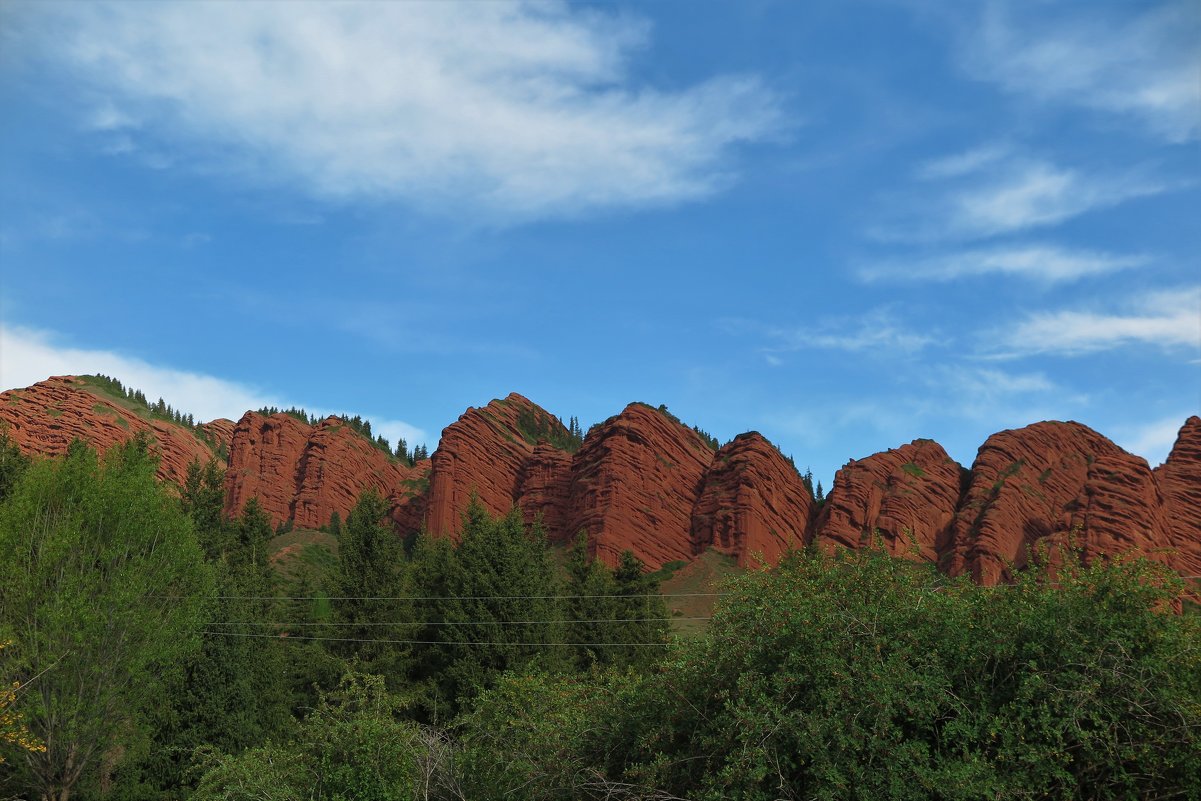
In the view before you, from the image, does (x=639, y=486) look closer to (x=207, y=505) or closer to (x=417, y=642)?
(x=207, y=505)

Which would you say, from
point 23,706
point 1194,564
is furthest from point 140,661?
point 1194,564

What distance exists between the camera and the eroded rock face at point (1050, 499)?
9944cm

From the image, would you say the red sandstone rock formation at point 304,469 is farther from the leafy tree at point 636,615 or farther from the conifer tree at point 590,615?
the conifer tree at point 590,615

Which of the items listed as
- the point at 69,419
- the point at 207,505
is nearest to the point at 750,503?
the point at 207,505

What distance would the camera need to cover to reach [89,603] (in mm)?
35531

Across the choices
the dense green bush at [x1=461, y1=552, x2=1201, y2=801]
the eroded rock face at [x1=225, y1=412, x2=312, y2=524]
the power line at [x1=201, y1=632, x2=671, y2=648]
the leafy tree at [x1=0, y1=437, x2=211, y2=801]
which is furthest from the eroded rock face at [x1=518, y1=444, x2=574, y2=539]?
the dense green bush at [x1=461, y1=552, x2=1201, y2=801]

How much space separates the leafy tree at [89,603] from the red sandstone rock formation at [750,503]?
3075 inches

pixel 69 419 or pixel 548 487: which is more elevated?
pixel 69 419

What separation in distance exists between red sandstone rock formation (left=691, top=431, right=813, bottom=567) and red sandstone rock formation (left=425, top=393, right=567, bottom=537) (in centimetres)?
2381

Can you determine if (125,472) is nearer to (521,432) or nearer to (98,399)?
(98,399)

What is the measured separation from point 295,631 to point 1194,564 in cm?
8854

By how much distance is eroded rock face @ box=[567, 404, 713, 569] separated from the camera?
116m

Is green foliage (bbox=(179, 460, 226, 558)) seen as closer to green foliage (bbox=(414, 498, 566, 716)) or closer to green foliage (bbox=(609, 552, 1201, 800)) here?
green foliage (bbox=(414, 498, 566, 716))

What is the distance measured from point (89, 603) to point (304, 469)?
124 metres
